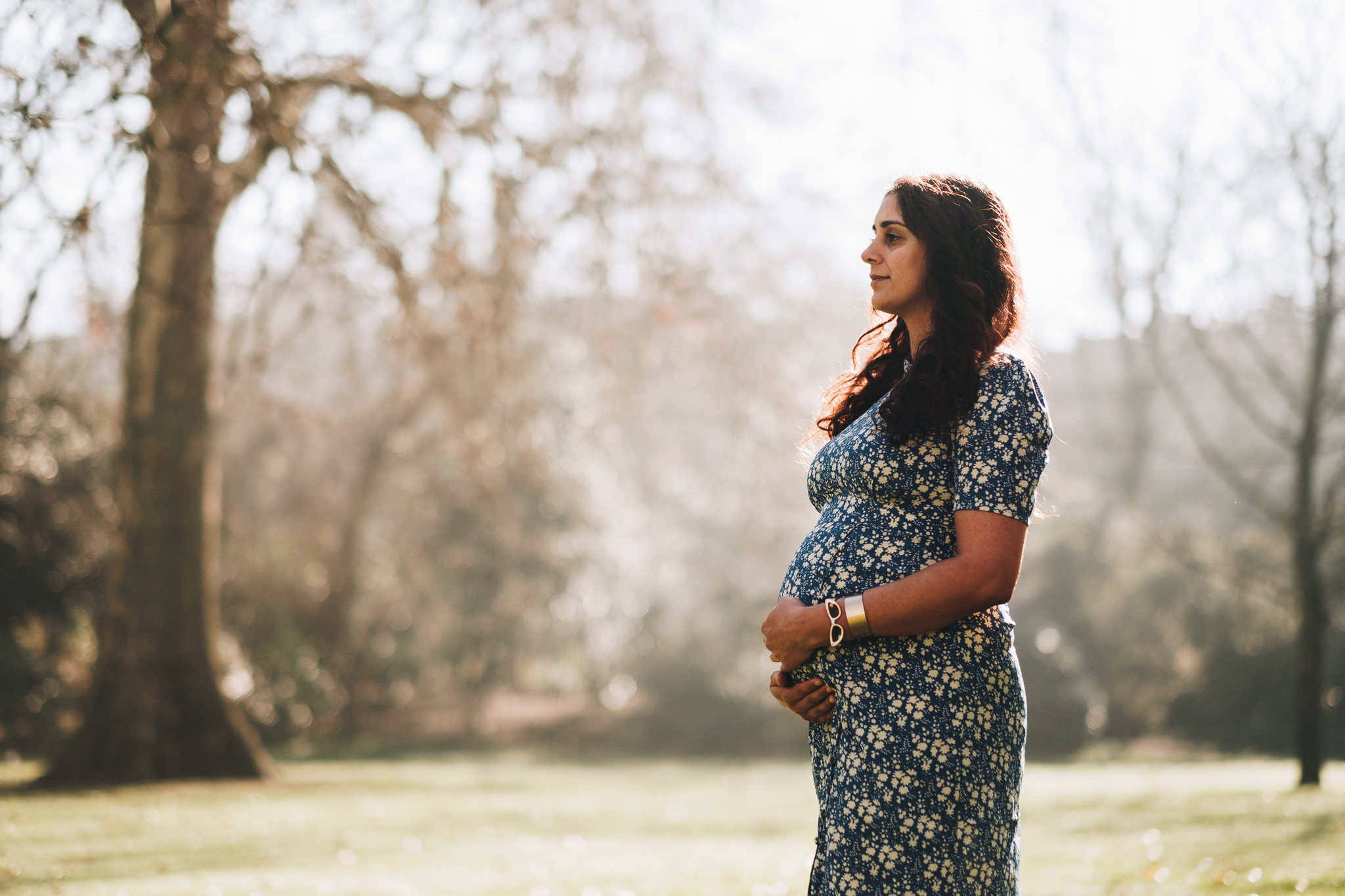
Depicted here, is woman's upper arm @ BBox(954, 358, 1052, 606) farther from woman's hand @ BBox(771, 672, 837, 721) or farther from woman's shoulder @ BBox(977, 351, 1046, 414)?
woman's hand @ BBox(771, 672, 837, 721)

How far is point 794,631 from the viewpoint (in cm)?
217

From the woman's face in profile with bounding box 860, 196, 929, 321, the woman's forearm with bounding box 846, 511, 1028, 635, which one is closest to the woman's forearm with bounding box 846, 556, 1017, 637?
the woman's forearm with bounding box 846, 511, 1028, 635

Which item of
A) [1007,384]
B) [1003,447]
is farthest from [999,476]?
[1007,384]

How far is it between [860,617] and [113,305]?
39.6 feet

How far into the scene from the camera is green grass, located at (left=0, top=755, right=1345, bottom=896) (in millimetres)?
5598

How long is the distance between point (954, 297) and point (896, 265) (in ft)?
0.46

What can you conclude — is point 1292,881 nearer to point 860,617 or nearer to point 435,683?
point 860,617

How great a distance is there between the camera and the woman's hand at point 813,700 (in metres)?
2.18

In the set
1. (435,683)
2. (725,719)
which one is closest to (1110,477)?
(725,719)

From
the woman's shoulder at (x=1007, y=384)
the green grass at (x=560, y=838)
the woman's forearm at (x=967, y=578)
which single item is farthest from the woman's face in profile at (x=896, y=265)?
the green grass at (x=560, y=838)

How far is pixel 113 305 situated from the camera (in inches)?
476

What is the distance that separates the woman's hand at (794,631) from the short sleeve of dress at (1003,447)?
0.34 m

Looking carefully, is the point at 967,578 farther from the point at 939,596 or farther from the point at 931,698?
the point at 931,698

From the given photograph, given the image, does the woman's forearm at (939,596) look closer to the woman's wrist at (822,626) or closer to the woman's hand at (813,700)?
the woman's wrist at (822,626)
